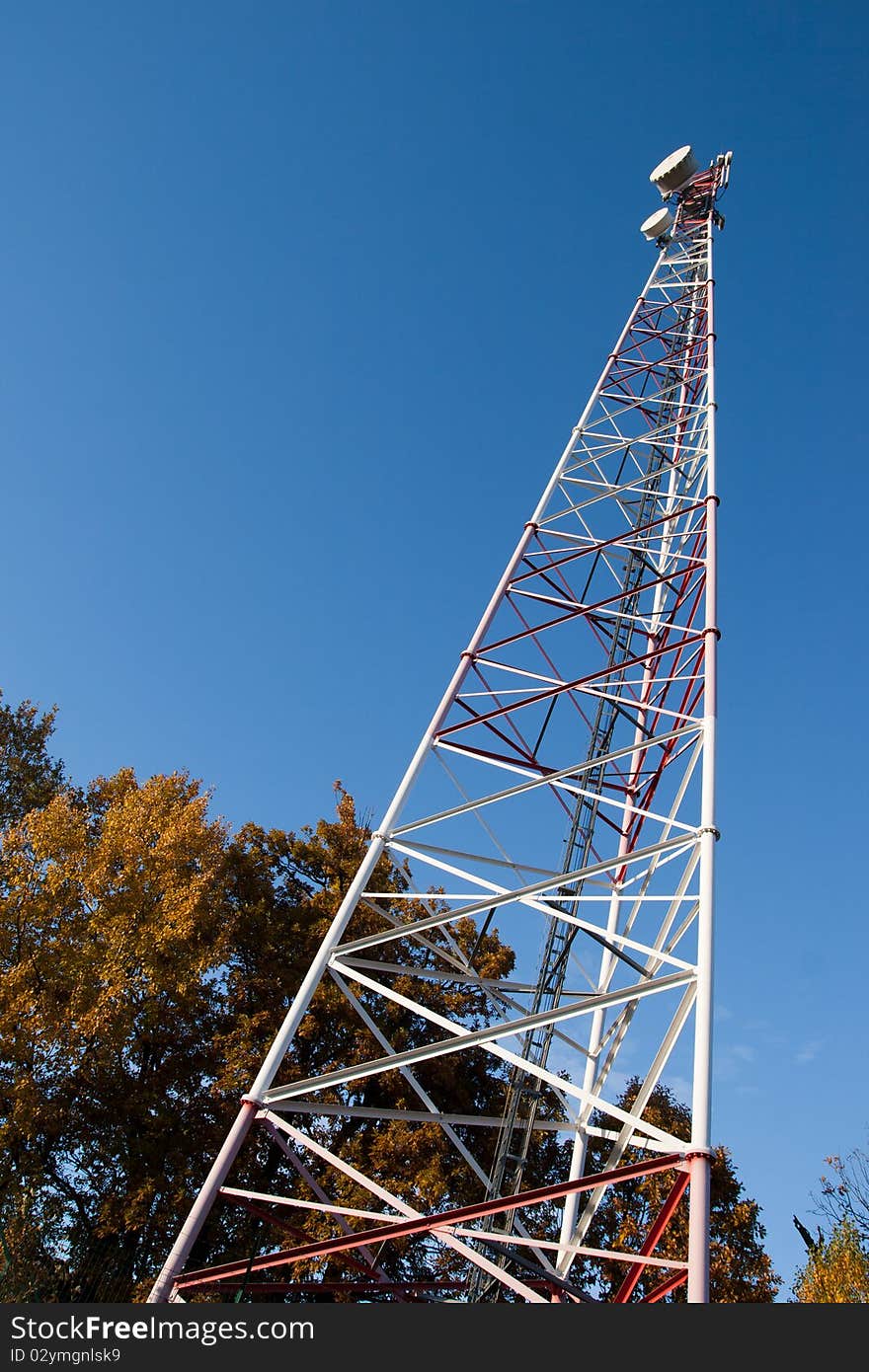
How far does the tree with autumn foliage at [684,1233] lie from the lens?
577 inches

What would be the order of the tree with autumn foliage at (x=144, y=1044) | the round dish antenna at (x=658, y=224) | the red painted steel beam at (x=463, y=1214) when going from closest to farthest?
the red painted steel beam at (x=463, y=1214) < the tree with autumn foliage at (x=144, y=1044) < the round dish antenna at (x=658, y=224)

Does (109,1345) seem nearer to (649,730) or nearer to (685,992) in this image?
(685,992)

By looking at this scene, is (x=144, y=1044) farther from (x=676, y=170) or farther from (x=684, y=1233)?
(x=676, y=170)

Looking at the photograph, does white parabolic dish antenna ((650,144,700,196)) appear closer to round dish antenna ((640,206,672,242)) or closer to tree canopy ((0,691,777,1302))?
round dish antenna ((640,206,672,242))

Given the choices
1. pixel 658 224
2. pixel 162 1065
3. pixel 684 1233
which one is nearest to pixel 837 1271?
pixel 684 1233

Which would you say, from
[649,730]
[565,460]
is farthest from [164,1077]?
[565,460]

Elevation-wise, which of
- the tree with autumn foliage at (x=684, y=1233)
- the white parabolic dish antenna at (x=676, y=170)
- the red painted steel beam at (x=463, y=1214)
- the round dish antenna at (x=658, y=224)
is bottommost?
the red painted steel beam at (x=463, y=1214)

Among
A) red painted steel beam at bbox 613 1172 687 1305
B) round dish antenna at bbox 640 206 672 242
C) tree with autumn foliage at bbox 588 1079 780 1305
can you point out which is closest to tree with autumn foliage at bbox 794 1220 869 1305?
tree with autumn foliage at bbox 588 1079 780 1305

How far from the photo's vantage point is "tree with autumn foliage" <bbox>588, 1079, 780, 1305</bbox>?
14.7 metres

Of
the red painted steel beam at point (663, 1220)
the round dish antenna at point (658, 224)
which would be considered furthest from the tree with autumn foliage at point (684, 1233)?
the round dish antenna at point (658, 224)

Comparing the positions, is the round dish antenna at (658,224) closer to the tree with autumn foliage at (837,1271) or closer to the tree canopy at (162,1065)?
the tree canopy at (162,1065)

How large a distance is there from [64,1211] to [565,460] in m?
14.0

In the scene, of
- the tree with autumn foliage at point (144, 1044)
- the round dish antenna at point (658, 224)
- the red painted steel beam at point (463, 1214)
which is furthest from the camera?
the round dish antenna at point (658, 224)

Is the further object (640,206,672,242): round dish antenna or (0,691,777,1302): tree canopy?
(640,206,672,242): round dish antenna
